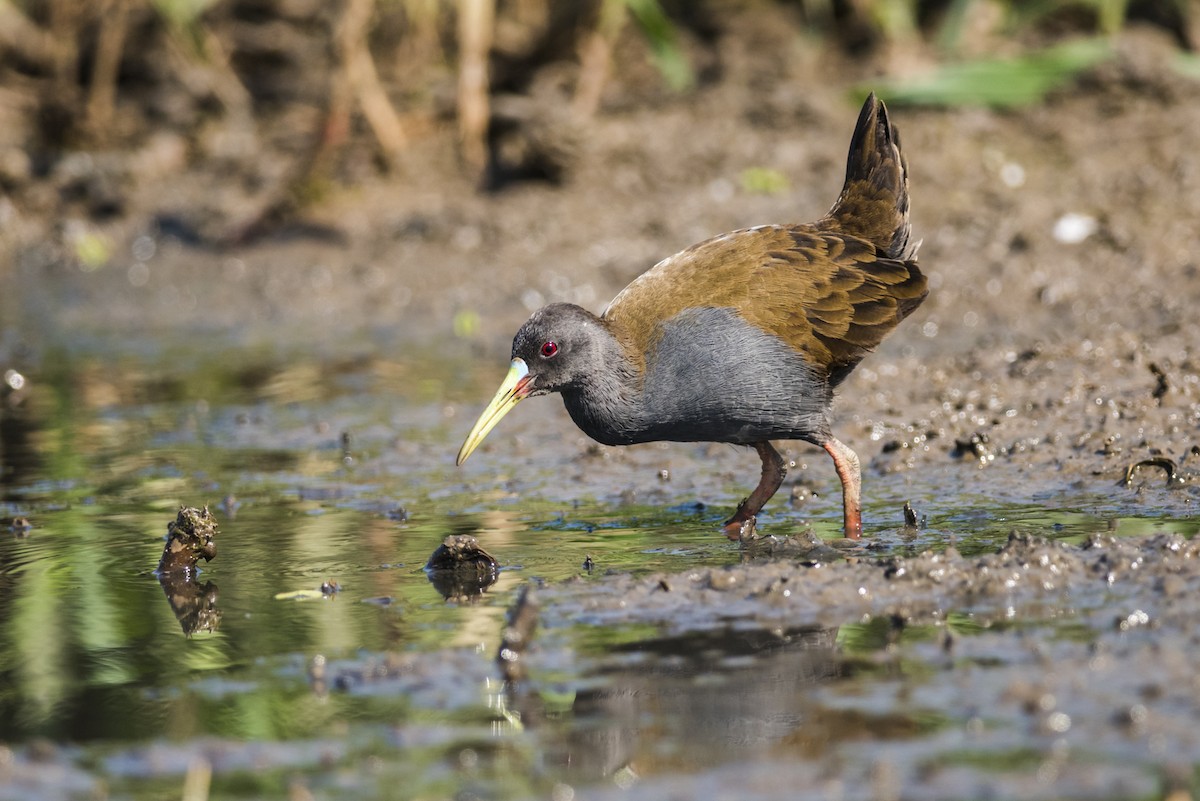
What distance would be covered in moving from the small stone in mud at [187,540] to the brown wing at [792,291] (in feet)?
5.28

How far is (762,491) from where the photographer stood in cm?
605

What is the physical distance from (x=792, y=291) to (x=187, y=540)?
2349mm

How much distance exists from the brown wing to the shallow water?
694mm

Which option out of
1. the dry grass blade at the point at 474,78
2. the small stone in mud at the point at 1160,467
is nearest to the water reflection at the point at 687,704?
the small stone in mud at the point at 1160,467

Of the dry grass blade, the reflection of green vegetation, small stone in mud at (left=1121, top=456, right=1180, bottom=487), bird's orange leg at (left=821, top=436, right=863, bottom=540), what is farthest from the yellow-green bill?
the dry grass blade

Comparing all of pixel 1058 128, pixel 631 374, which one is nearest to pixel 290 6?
pixel 1058 128

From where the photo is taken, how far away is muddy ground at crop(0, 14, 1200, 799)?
153 inches

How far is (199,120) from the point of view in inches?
534

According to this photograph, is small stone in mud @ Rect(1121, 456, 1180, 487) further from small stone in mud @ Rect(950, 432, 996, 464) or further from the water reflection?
the water reflection

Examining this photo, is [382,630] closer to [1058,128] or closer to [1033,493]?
[1033,493]

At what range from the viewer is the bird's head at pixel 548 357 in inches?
225

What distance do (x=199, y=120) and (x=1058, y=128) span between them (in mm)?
7059

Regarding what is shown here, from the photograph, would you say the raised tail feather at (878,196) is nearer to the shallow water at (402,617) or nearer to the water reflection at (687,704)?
the shallow water at (402,617)

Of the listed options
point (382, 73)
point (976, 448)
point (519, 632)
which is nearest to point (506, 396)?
point (519, 632)
